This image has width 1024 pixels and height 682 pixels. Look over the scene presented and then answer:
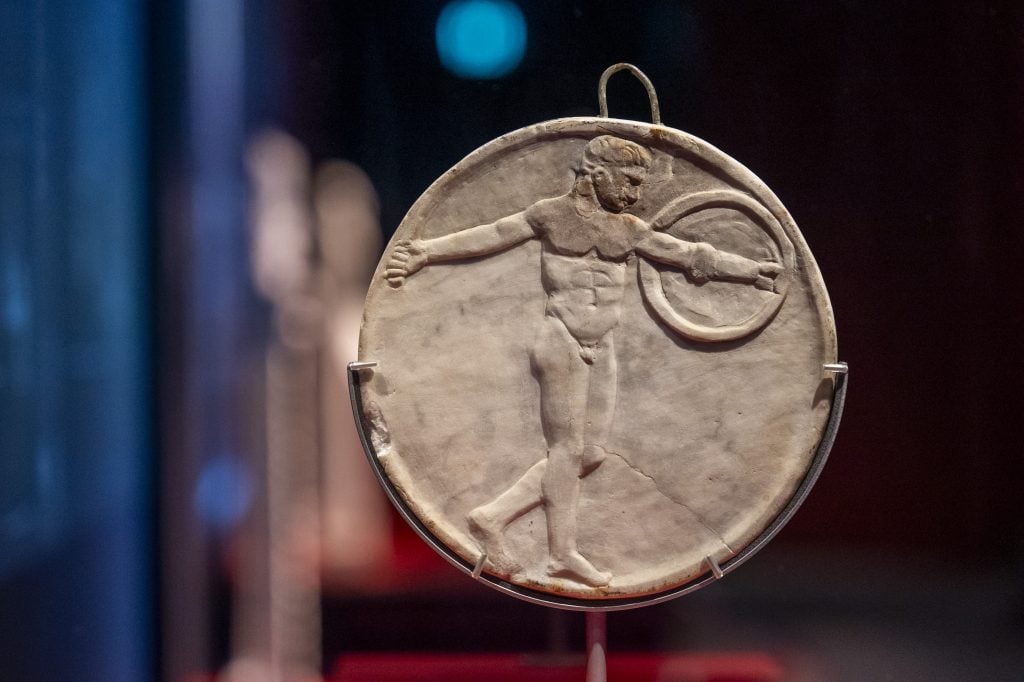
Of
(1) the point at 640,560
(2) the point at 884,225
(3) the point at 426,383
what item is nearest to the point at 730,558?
(1) the point at 640,560

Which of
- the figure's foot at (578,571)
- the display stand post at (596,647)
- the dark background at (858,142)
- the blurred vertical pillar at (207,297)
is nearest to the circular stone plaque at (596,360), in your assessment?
the figure's foot at (578,571)

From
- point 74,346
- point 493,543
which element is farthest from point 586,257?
point 74,346

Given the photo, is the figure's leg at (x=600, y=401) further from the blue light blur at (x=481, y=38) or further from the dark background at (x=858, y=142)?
the blue light blur at (x=481, y=38)

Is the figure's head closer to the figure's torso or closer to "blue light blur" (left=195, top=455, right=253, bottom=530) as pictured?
the figure's torso

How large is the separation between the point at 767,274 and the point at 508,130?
1071 mm

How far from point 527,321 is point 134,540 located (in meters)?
1.72

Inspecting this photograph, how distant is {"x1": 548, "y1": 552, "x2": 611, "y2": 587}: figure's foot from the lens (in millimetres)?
2049

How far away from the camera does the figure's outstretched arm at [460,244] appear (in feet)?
6.79

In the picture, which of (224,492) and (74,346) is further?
(224,492)

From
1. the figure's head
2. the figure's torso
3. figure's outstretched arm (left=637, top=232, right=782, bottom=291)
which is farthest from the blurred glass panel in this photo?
figure's outstretched arm (left=637, top=232, right=782, bottom=291)

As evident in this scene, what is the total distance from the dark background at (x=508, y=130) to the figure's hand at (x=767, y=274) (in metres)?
0.79

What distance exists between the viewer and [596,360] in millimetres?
2068

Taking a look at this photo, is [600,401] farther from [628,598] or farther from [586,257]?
[628,598]

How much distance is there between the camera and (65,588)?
2.70 m
